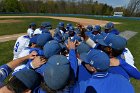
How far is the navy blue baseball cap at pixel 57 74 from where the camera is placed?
3202mm

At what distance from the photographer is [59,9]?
346 feet

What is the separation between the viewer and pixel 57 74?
322cm

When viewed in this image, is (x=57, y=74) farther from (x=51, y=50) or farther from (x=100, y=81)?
(x=51, y=50)

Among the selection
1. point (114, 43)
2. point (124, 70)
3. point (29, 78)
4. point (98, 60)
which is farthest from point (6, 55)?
point (29, 78)

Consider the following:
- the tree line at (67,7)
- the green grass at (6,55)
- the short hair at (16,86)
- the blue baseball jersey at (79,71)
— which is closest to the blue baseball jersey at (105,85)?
the blue baseball jersey at (79,71)

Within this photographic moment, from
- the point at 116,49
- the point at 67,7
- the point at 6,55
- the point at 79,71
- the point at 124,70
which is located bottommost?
the point at 67,7

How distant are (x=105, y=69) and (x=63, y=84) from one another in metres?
0.83

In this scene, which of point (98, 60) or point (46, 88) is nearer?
point (46, 88)

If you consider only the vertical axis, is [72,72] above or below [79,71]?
above

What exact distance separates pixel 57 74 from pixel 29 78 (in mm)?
272

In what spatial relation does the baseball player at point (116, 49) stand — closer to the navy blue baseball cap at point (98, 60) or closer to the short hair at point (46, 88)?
the navy blue baseball cap at point (98, 60)

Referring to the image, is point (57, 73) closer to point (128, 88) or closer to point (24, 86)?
point (24, 86)

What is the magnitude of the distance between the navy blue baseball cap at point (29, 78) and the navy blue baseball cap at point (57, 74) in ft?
0.41

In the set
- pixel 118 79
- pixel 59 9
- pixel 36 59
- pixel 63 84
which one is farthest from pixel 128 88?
pixel 59 9
